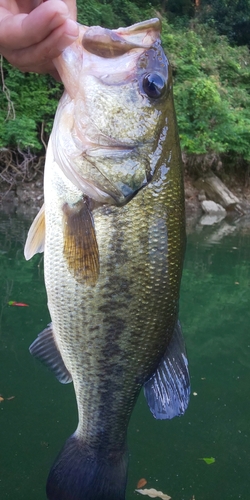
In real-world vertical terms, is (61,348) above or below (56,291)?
below

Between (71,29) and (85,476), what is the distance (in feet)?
4.22

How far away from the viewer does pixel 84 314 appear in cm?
151

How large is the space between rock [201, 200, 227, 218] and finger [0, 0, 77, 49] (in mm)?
11544

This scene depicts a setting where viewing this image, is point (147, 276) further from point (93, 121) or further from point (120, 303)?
point (93, 121)

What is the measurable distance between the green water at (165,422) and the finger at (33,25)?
6.28 feet

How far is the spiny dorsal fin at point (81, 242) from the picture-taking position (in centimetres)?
146

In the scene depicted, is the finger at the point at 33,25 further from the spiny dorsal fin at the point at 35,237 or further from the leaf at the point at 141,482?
the leaf at the point at 141,482

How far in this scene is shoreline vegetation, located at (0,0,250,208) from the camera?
11672mm

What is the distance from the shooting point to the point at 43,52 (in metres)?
1.46

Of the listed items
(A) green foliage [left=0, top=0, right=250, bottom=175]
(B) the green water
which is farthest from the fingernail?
(A) green foliage [left=0, top=0, right=250, bottom=175]

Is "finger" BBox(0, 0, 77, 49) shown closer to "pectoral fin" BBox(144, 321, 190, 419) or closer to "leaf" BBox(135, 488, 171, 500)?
"pectoral fin" BBox(144, 321, 190, 419)

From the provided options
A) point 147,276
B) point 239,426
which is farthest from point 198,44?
point 147,276

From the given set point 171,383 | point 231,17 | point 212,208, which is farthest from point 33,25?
point 231,17

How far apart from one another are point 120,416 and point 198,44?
56.4ft
